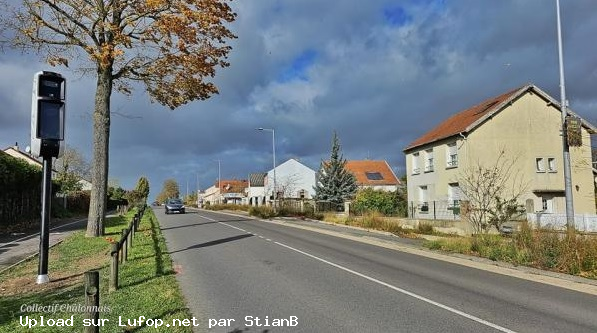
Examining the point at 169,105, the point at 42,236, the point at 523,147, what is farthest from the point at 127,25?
the point at 523,147

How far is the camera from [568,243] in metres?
13.2

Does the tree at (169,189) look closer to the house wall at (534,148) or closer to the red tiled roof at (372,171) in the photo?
the red tiled roof at (372,171)

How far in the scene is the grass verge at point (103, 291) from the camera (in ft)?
23.7

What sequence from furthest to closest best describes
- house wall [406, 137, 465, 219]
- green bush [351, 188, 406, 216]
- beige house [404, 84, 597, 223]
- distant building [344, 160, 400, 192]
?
distant building [344, 160, 400, 192]
green bush [351, 188, 406, 216]
house wall [406, 137, 465, 219]
beige house [404, 84, 597, 223]

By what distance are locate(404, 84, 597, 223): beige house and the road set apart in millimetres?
19891

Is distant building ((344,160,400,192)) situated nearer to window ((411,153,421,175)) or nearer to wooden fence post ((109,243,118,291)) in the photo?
window ((411,153,421,175))

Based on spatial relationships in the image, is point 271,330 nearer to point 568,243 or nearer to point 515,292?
point 515,292

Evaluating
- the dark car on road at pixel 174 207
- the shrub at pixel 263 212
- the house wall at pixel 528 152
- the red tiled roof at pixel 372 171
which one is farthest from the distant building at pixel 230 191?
the house wall at pixel 528 152

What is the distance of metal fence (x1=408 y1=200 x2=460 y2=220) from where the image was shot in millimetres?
32606

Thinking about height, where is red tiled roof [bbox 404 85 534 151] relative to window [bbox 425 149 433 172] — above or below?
above

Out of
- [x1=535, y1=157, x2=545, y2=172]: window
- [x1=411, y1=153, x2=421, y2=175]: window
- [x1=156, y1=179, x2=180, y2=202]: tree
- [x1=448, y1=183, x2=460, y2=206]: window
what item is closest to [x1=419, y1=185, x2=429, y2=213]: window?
[x1=411, y1=153, x2=421, y2=175]: window

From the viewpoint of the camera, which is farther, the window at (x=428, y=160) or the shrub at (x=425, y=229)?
the window at (x=428, y=160)

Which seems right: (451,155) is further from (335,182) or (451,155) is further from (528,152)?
(335,182)

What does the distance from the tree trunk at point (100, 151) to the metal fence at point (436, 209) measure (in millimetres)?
20286
